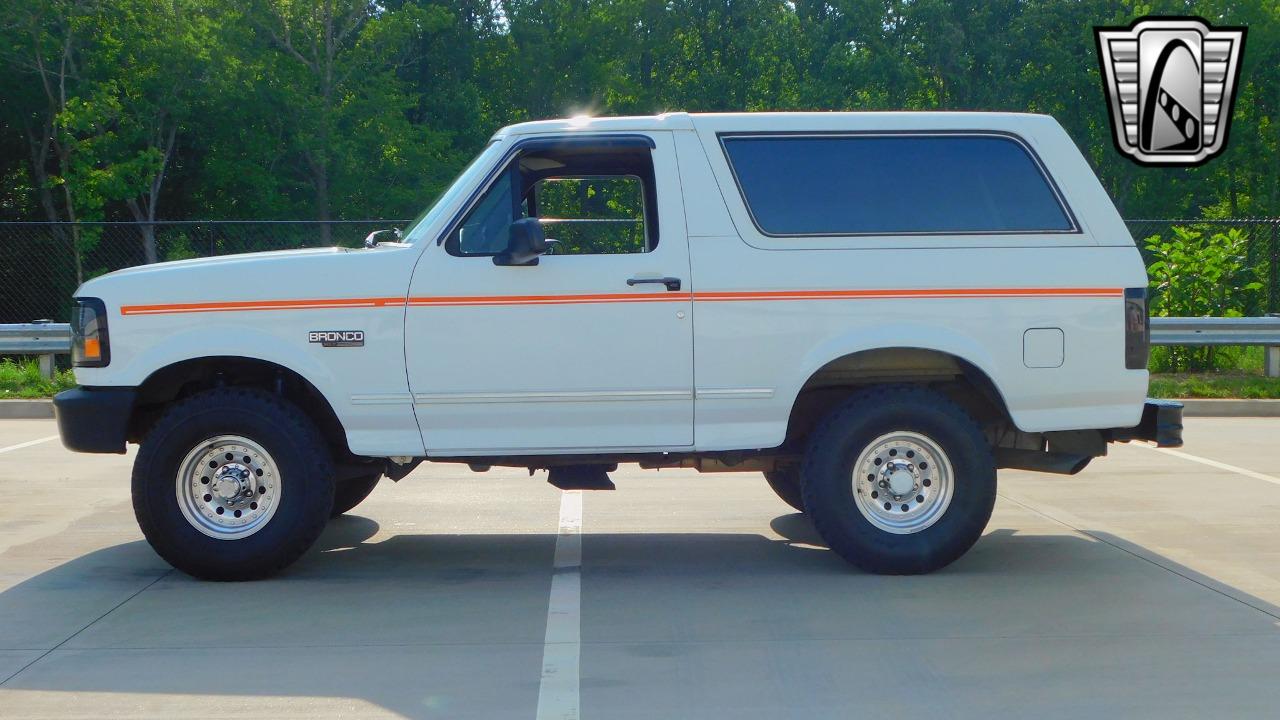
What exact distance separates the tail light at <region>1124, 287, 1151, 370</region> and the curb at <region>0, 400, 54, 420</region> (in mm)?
11930

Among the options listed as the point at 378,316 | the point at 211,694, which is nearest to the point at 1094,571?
the point at 378,316

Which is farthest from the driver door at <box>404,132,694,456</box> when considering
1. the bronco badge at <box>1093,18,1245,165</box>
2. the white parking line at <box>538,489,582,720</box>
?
the bronco badge at <box>1093,18,1245,165</box>

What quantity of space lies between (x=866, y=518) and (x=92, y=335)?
3.90m

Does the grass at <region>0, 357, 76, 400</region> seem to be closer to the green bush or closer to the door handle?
the door handle

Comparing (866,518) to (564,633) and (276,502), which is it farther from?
(276,502)

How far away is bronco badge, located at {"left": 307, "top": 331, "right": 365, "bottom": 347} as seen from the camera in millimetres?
6613

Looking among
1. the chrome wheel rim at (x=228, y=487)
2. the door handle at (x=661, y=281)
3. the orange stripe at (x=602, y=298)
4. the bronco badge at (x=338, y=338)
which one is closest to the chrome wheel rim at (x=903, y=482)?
the orange stripe at (x=602, y=298)

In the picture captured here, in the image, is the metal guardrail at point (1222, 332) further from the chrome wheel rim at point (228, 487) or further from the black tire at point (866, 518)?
the chrome wheel rim at point (228, 487)

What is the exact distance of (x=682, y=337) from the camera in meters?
6.70

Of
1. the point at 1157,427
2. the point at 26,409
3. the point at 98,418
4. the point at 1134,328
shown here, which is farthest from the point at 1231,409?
the point at 26,409

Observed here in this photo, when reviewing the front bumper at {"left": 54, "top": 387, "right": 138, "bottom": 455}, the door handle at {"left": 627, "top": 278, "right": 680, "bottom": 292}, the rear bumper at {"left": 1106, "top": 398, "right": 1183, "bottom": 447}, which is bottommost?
the rear bumper at {"left": 1106, "top": 398, "right": 1183, "bottom": 447}

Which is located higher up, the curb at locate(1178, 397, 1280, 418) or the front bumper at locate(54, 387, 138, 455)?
the front bumper at locate(54, 387, 138, 455)

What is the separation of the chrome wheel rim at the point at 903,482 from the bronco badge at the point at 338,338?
2529 mm

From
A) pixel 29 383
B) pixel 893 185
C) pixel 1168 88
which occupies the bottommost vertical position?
pixel 29 383
